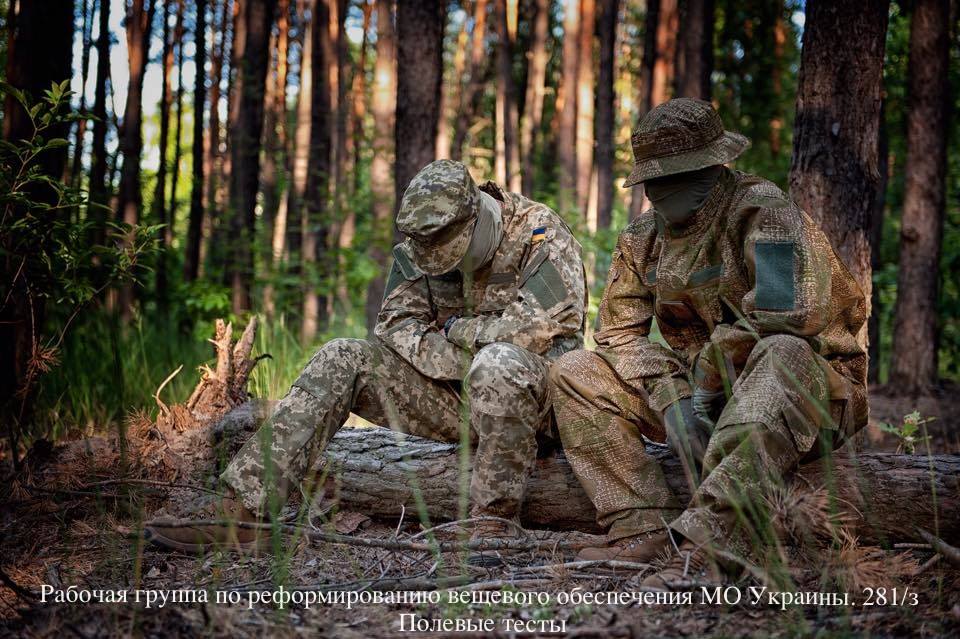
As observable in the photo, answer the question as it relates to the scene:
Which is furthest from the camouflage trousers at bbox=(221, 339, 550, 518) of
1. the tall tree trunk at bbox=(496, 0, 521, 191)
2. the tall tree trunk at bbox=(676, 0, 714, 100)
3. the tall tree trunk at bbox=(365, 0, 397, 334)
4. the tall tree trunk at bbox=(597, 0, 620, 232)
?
the tall tree trunk at bbox=(496, 0, 521, 191)

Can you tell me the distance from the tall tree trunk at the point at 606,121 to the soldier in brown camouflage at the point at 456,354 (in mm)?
9469

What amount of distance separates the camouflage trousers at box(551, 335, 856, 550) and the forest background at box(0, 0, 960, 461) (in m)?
1.55

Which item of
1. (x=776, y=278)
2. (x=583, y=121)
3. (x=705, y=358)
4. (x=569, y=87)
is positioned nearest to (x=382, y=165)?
(x=583, y=121)

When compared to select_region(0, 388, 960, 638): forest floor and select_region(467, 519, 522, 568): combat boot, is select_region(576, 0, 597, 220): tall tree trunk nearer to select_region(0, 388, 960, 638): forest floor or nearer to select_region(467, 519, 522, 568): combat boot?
select_region(467, 519, 522, 568): combat boot

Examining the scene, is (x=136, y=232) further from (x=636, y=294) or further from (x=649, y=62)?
(x=649, y=62)

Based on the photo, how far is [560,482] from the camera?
10.8ft

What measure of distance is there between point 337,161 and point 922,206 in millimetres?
9552

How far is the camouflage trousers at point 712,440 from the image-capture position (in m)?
2.50

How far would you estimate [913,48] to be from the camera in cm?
751

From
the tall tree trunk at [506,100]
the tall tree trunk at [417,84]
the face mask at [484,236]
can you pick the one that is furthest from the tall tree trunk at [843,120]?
the tall tree trunk at [506,100]

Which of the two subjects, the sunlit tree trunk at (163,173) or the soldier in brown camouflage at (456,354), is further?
the sunlit tree trunk at (163,173)

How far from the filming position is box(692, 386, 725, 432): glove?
2.91 meters

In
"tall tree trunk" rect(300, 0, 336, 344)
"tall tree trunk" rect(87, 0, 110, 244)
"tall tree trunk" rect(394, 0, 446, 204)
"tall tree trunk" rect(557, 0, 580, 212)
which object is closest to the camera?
"tall tree trunk" rect(394, 0, 446, 204)

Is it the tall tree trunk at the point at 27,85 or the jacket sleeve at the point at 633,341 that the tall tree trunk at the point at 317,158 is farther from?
the jacket sleeve at the point at 633,341
